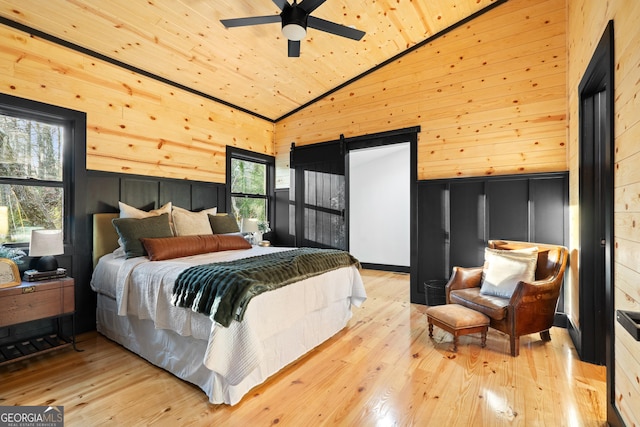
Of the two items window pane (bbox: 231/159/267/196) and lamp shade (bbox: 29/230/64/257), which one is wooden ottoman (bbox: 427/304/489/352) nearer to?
lamp shade (bbox: 29/230/64/257)

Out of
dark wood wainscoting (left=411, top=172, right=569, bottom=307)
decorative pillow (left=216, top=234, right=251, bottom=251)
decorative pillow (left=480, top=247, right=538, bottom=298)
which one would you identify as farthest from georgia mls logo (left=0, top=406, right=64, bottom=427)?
dark wood wainscoting (left=411, top=172, right=569, bottom=307)

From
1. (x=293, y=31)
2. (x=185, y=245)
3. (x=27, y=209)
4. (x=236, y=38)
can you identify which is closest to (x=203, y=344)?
(x=185, y=245)

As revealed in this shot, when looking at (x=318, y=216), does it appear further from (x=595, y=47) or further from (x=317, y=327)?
(x=595, y=47)

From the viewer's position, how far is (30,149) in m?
2.89

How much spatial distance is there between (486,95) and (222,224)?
3.64 meters

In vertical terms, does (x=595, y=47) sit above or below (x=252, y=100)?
below

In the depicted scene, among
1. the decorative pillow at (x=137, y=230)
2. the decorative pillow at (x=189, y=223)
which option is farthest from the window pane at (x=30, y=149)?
the decorative pillow at (x=189, y=223)

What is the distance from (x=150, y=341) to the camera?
8.14 feet

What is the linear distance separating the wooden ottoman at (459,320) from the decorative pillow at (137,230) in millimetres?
2796

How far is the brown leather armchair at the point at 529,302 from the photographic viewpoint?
8.50 feet

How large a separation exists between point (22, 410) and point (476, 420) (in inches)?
108

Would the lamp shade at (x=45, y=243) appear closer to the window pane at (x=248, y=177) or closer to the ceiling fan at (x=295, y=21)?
the ceiling fan at (x=295, y=21)

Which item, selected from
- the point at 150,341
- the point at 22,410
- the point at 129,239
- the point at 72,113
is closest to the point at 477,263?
the point at 150,341

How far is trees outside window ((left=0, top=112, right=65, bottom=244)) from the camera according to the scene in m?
2.75
